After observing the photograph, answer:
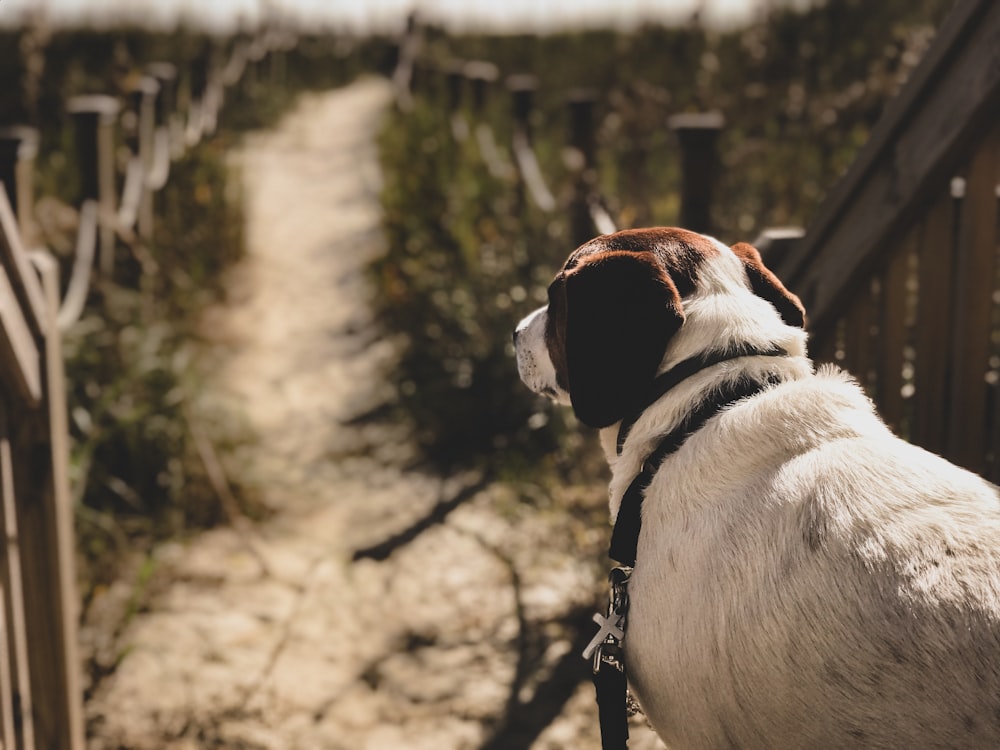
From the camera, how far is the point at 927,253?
8.87 ft

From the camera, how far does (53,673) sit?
2.84m

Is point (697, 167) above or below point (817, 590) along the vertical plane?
above

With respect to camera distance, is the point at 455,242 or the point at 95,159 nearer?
the point at 95,159

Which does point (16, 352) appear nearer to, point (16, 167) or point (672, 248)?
point (672, 248)

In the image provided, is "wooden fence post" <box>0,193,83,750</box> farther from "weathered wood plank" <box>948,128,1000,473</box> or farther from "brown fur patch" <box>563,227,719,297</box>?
"weathered wood plank" <box>948,128,1000,473</box>

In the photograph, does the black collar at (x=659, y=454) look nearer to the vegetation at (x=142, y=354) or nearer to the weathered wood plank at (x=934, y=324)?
the weathered wood plank at (x=934, y=324)

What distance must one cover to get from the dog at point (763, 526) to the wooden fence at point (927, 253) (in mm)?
686

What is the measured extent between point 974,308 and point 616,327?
114cm

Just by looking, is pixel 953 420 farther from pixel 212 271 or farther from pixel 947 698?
pixel 212 271

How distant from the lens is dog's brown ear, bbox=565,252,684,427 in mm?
1972

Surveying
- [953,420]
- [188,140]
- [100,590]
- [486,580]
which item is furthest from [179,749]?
[188,140]

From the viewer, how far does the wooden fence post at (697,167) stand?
3908 millimetres

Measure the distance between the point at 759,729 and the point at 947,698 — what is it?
0.36 m

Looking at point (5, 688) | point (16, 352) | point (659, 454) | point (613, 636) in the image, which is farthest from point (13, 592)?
point (659, 454)
